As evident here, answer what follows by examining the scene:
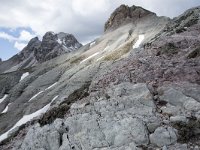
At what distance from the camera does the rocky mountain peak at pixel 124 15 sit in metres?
89.8

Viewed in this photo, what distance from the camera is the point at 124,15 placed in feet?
309

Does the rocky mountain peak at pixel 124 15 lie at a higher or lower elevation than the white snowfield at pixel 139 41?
higher

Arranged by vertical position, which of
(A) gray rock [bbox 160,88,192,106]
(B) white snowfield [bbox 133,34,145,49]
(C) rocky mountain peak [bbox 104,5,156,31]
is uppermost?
(C) rocky mountain peak [bbox 104,5,156,31]

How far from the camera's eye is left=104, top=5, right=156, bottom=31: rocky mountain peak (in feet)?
295

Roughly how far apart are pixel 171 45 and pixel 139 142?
19708 millimetres

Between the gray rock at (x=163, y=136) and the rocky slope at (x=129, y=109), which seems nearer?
the gray rock at (x=163, y=136)

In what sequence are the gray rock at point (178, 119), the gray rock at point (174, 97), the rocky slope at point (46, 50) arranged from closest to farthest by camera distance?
the gray rock at point (178, 119), the gray rock at point (174, 97), the rocky slope at point (46, 50)

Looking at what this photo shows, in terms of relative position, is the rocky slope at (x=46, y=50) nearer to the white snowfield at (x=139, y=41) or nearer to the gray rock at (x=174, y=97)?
the white snowfield at (x=139, y=41)

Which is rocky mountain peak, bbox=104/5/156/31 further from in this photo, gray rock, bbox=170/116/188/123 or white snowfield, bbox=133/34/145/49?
gray rock, bbox=170/116/188/123

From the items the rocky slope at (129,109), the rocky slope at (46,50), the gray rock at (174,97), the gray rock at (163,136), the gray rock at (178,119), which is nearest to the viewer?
the gray rock at (163,136)

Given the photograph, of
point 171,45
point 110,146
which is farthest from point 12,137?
point 171,45

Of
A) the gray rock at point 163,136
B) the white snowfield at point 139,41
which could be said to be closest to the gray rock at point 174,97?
the gray rock at point 163,136

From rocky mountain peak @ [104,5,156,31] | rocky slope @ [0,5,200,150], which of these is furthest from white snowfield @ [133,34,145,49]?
rocky mountain peak @ [104,5,156,31]

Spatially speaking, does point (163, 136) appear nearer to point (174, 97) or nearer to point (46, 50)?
point (174, 97)
